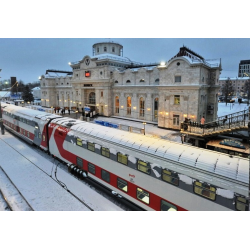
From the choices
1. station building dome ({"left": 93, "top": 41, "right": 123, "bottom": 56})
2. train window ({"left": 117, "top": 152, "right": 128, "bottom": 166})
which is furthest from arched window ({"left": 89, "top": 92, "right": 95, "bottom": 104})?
train window ({"left": 117, "top": 152, "right": 128, "bottom": 166})

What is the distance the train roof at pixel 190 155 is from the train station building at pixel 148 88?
18.6 metres

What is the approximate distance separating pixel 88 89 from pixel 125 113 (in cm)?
1294

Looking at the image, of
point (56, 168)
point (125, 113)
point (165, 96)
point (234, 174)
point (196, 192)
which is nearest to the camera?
point (234, 174)

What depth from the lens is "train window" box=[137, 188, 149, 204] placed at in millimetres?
10430

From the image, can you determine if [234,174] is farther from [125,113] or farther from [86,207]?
[125,113]

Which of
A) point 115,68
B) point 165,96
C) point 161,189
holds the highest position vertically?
point 115,68

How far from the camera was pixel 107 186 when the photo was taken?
13.0 metres

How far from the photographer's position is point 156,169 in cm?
980

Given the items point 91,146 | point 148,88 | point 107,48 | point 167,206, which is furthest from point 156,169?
point 107,48

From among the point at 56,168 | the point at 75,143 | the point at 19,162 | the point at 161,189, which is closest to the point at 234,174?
the point at 161,189

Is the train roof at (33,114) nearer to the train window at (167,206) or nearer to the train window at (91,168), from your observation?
the train window at (91,168)

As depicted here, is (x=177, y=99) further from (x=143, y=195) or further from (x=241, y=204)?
(x=241, y=204)

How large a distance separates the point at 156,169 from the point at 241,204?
3.88 meters

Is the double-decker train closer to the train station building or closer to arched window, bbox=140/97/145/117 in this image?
the train station building
